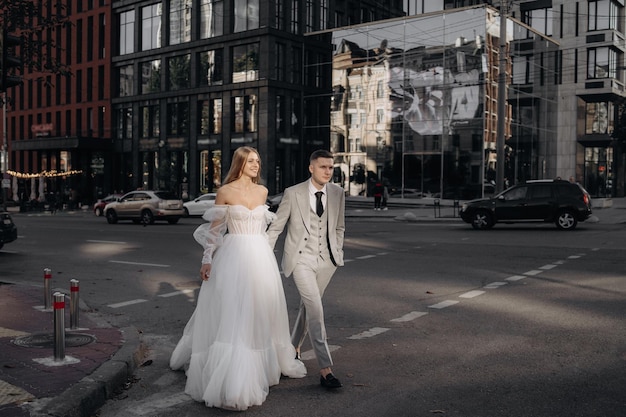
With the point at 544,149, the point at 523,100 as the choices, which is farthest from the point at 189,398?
the point at 544,149

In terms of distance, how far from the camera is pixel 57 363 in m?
5.91

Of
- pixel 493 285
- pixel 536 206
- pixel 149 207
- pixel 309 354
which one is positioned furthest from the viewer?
pixel 149 207

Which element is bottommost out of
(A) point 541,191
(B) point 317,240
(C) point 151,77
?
(B) point 317,240

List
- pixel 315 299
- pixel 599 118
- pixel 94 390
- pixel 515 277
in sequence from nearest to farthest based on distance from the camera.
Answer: pixel 94 390 → pixel 315 299 → pixel 515 277 → pixel 599 118

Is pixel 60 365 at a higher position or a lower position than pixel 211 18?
lower

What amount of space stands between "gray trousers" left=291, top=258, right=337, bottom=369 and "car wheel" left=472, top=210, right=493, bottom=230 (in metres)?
18.4

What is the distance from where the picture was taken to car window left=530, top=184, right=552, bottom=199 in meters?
22.8

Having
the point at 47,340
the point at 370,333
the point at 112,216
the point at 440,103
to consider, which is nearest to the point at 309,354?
the point at 370,333

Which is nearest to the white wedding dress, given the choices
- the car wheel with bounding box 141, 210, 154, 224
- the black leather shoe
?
the black leather shoe

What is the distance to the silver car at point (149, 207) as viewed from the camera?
98.5 feet

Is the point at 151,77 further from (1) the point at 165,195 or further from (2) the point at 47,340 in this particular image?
(2) the point at 47,340

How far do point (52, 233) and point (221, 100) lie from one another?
27594mm

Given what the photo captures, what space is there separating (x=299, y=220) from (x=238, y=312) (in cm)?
95

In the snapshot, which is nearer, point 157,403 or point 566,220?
point 157,403
